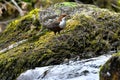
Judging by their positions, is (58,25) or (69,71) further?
(58,25)

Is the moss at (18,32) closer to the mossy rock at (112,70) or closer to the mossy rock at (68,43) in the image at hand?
the mossy rock at (68,43)

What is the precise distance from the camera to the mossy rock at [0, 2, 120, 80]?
20.3 feet

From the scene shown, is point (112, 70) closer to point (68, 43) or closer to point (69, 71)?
point (69, 71)

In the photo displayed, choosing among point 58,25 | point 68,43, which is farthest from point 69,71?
point 58,25

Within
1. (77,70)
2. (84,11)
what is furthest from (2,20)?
(77,70)

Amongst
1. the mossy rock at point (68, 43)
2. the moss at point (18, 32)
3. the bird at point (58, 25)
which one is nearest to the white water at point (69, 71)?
the mossy rock at point (68, 43)

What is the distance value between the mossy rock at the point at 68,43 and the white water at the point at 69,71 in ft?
1.45

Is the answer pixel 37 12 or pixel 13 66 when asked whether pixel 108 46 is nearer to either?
pixel 13 66

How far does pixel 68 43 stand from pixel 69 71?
1026mm

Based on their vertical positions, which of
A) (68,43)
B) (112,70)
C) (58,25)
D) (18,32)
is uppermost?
(112,70)

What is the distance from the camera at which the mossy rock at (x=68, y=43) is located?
244 inches

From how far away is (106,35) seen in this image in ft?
21.5

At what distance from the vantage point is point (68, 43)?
637cm

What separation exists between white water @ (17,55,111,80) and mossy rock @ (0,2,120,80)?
17.4 inches
